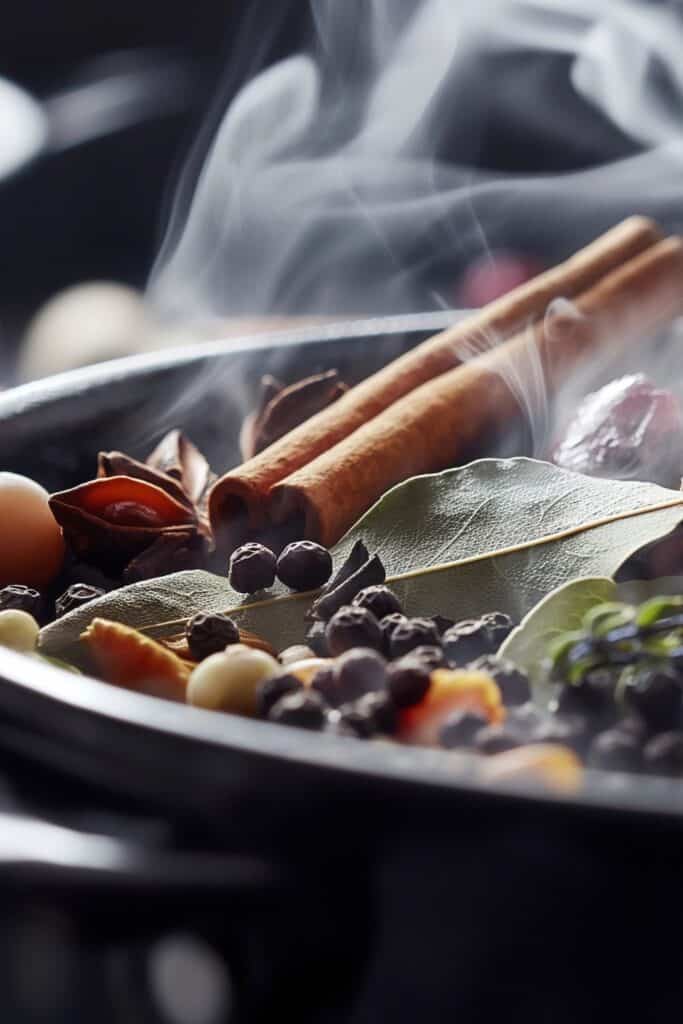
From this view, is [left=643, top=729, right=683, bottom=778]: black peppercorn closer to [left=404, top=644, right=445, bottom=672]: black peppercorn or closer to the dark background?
[left=404, top=644, right=445, bottom=672]: black peppercorn

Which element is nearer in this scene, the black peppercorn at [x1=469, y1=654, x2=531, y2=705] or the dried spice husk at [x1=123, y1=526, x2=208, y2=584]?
the black peppercorn at [x1=469, y1=654, x2=531, y2=705]

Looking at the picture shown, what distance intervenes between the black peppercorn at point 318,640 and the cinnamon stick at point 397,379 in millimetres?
202

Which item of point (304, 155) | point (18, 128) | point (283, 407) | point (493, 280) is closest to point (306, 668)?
point (283, 407)

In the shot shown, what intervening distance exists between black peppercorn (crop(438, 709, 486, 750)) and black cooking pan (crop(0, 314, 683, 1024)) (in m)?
0.12

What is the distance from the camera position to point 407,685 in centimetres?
76

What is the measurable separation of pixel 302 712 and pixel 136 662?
0.15 meters

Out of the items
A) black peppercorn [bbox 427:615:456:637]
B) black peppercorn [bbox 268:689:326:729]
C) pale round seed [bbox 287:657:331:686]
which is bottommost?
black peppercorn [bbox 427:615:456:637]

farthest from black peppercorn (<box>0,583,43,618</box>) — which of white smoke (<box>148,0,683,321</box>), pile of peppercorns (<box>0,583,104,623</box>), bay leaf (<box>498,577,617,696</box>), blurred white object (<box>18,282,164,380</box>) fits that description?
blurred white object (<box>18,282,164,380</box>)

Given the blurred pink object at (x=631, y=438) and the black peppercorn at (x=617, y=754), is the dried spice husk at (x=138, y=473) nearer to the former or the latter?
the blurred pink object at (x=631, y=438)

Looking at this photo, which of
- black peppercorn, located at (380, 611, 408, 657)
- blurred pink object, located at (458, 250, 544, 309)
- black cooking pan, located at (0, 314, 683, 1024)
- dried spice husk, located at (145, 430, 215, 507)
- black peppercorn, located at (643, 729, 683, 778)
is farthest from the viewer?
blurred pink object, located at (458, 250, 544, 309)

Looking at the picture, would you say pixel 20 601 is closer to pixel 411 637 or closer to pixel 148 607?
pixel 148 607

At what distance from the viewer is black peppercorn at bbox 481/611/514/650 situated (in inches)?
35.0

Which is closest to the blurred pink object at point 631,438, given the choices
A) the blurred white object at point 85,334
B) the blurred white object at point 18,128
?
the blurred white object at point 85,334

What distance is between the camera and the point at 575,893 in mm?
562
